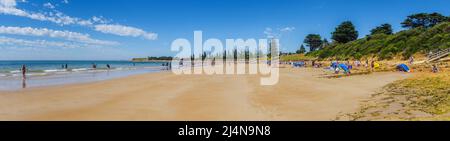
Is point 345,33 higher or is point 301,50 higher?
point 345,33

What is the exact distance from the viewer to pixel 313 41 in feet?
433

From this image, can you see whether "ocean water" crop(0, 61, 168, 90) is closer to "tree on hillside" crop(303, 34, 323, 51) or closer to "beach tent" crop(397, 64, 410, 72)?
"beach tent" crop(397, 64, 410, 72)

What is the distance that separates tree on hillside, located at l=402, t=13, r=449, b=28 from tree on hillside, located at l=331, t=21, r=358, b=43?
1502 centimetres

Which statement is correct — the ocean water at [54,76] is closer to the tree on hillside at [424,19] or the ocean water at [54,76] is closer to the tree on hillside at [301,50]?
the tree on hillside at [424,19]

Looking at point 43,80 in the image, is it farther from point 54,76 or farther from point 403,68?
point 403,68

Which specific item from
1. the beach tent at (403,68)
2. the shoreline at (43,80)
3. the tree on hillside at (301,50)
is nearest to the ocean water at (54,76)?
the shoreline at (43,80)

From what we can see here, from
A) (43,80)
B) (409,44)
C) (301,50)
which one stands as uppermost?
(301,50)

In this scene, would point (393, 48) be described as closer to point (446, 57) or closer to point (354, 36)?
point (446, 57)

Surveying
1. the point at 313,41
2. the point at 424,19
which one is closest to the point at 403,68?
the point at 424,19

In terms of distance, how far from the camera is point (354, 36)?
98938 mm

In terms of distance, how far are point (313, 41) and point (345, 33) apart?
32954mm
